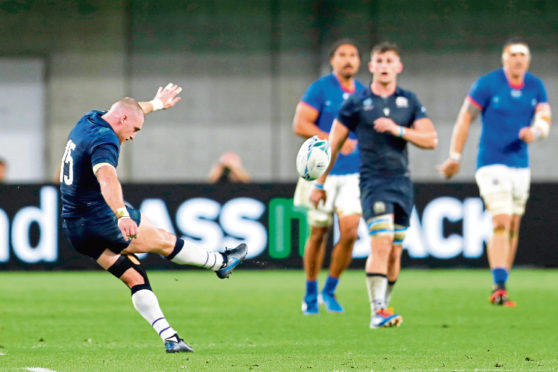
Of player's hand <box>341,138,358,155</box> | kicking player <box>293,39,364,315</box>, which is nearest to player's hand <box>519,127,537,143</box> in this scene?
kicking player <box>293,39,364,315</box>

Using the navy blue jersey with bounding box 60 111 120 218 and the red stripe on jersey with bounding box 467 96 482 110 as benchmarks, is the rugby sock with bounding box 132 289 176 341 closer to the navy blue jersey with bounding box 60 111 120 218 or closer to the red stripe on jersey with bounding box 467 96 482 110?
the navy blue jersey with bounding box 60 111 120 218

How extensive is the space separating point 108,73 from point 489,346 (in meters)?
16.1

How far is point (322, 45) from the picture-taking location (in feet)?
74.5

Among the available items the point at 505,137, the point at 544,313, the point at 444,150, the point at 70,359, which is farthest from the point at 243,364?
the point at 444,150

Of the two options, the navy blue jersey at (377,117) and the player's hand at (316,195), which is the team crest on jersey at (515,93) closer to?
the navy blue jersey at (377,117)

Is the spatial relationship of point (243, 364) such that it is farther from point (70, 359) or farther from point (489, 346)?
point (489, 346)

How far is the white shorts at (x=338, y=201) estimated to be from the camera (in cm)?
1030

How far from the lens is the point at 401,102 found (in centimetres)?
924

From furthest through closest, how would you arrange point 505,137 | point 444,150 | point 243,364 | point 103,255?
point 444,150, point 505,137, point 103,255, point 243,364

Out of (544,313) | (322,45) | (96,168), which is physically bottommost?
(544,313)

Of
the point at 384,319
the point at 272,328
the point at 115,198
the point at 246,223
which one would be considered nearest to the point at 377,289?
the point at 384,319

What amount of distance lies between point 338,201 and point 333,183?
0.17 metres

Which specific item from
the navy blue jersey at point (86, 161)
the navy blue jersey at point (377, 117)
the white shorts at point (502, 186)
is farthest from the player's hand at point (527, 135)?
the navy blue jersey at point (86, 161)

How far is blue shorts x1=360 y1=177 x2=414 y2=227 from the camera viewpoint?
9055mm
